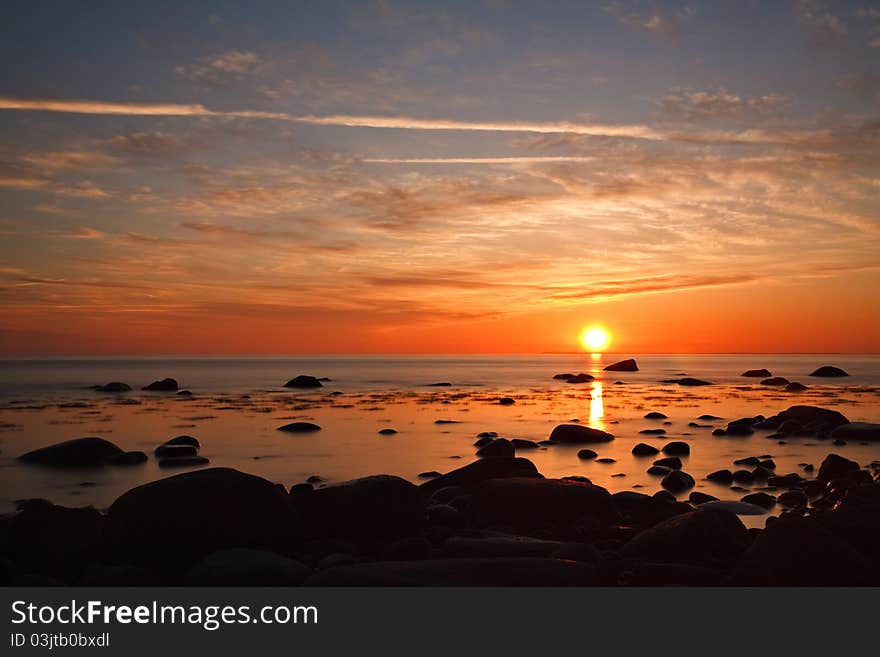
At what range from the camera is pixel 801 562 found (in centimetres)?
786

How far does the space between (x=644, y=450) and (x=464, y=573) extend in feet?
49.6

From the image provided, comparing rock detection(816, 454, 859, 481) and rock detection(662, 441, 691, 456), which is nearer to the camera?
rock detection(816, 454, 859, 481)

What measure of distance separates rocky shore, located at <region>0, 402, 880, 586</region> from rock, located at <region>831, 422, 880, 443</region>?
40.0 feet

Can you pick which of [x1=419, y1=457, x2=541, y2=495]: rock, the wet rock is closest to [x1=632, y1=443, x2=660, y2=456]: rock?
[x1=419, y1=457, x2=541, y2=495]: rock

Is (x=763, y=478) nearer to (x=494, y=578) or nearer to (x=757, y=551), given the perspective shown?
(x=757, y=551)

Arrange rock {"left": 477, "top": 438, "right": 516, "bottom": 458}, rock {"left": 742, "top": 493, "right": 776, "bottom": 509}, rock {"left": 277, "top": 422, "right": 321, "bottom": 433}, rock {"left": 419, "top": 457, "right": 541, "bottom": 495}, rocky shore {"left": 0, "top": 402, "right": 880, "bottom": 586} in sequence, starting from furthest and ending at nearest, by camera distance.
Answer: rock {"left": 277, "top": 422, "right": 321, "bottom": 433} < rock {"left": 477, "top": 438, "right": 516, "bottom": 458} < rock {"left": 419, "top": 457, "right": 541, "bottom": 495} < rock {"left": 742, "top": 493, "right": 776, "bottom": 509} < rocky shore {"left": 0, "top": 402, "right": 880, "bottom": 586}

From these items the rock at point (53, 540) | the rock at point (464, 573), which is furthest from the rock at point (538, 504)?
the rock at point (53, 540)

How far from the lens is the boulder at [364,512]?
10688 millimetres

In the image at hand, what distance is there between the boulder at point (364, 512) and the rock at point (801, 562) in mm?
4862

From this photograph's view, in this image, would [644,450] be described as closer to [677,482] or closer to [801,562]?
[677,482]

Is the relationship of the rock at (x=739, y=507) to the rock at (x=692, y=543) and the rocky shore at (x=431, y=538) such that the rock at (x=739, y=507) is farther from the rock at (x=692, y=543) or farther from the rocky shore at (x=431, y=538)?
the rock at (x=692, y=543)

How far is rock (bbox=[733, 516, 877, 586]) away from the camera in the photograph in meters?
7.74

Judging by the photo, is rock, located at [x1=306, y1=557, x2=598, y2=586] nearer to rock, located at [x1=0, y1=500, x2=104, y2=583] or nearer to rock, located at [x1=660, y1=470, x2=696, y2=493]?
rock, located at [x1=0, y1=500, x2=104, y2=583]

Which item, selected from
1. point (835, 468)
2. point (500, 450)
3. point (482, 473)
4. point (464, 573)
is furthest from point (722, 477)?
point (464, 573)
